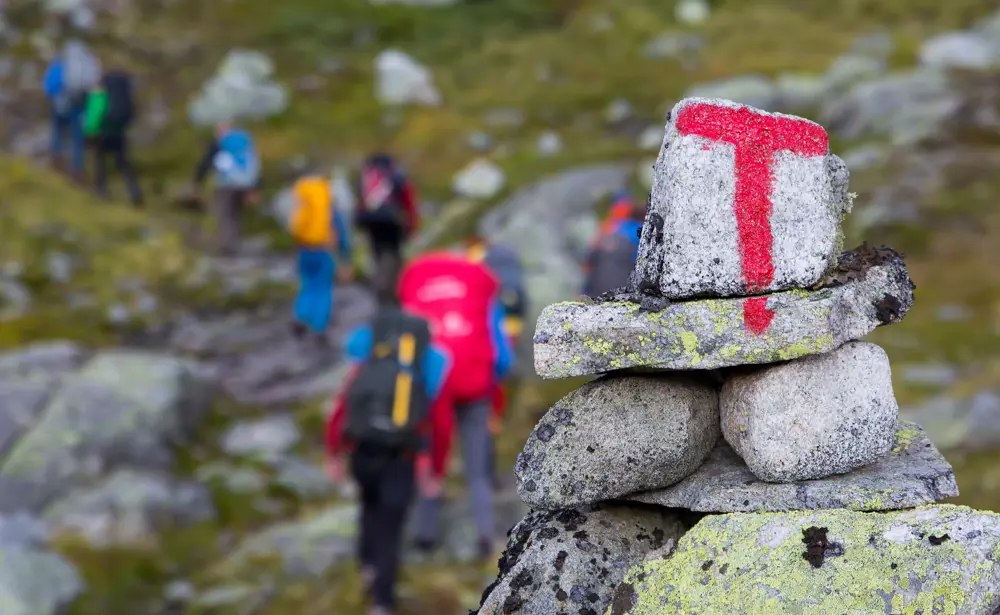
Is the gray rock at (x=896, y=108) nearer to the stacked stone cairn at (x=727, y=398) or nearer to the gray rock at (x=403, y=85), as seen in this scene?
the gray rock at (x=403, y=85)

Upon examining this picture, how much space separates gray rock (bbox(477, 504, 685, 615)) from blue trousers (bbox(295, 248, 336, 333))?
1585cm

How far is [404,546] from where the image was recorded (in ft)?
49.1

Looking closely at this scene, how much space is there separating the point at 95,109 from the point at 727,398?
25718 millimetres

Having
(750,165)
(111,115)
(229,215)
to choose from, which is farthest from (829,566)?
(111,115)

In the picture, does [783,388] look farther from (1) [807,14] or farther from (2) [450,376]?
(1) [807,14]

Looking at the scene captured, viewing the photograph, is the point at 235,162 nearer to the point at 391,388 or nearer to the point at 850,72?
the point at 391,388

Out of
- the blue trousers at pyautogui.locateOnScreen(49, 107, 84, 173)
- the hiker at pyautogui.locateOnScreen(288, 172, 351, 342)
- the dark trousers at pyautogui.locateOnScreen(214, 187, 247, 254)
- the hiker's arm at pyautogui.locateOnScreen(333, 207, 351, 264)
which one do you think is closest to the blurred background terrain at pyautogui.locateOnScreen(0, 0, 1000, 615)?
the dark trousers at pyautogui.locateOnScreen(214, 187, 247, 254)

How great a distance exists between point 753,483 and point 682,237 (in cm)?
125

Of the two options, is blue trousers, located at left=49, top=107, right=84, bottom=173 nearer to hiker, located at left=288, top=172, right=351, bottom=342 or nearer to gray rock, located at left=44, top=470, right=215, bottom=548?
hiker, located at left=288, top=172, right=351, bottom=342

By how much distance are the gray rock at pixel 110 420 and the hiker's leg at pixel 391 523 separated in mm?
5977

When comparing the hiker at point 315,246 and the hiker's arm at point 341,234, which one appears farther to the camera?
the hiker's arm at point 341,234

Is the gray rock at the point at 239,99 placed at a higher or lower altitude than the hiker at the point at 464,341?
higher

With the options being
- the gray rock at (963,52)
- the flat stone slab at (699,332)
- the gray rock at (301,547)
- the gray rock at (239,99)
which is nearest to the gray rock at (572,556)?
the flat stone slab at (699,332)

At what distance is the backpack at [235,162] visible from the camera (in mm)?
24500
